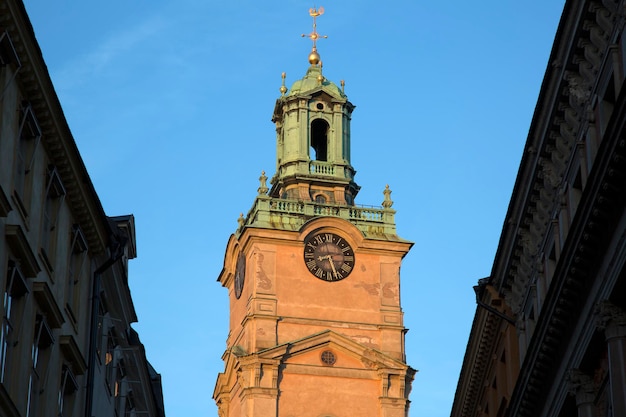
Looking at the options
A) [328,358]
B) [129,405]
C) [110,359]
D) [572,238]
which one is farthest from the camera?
[328,358]

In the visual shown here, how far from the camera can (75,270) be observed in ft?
122

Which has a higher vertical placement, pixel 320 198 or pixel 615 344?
pixel 320 198

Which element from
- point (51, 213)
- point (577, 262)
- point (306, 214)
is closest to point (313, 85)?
point (306, 214)

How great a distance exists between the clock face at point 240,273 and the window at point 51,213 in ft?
197

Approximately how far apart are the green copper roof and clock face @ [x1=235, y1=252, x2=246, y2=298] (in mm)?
12230

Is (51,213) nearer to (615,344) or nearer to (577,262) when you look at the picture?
(577,262)

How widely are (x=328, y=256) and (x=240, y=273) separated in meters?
6.21

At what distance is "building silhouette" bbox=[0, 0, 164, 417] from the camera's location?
29.5 meters

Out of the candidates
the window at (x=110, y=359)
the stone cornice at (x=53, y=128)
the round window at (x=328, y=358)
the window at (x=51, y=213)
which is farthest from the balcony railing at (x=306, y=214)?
the window at (x=51, y=213)

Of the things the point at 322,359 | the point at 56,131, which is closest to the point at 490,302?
the point at 56,131

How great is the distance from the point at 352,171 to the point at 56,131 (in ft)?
218

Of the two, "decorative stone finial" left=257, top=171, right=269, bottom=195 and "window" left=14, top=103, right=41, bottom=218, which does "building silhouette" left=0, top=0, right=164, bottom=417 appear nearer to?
"window" left=14, top=103, right=41, bottom=218

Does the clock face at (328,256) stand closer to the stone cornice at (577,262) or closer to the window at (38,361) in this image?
the stone cornice at (577,262)

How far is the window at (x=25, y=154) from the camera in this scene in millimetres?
30875
